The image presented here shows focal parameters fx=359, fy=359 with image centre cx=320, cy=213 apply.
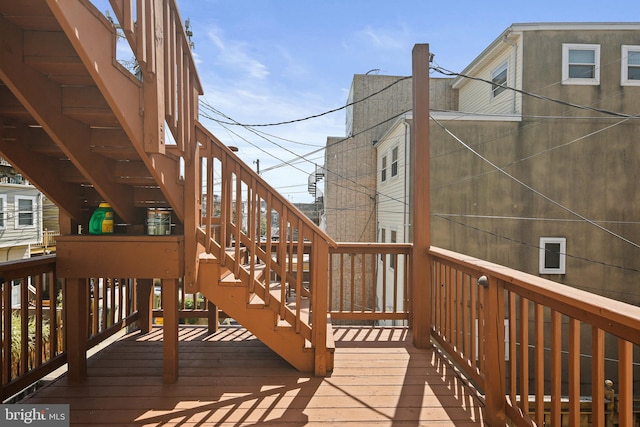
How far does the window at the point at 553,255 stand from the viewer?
7.45m

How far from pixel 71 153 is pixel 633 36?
1041cm

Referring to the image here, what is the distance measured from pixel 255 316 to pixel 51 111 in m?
1.67

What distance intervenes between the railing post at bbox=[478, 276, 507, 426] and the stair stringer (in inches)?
45.2

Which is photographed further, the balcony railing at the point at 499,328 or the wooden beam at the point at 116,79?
the wooden beam at the point at 116,79

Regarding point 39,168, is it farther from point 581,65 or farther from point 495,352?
point 581,65

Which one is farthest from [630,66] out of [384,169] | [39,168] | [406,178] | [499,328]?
[39,168]

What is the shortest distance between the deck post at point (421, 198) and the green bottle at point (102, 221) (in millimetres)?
2302

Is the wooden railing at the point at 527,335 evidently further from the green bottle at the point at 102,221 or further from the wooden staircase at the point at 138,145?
the green bottle at the point at 102,221

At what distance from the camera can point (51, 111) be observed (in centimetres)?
180

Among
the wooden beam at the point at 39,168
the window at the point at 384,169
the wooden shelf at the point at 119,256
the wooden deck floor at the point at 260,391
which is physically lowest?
the wooden deck floor at the point at 260,391

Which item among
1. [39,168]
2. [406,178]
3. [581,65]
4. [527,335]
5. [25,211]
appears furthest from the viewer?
[25,211]

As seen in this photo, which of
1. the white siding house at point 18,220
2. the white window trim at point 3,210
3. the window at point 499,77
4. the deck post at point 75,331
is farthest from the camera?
the white siding house at point 18,220

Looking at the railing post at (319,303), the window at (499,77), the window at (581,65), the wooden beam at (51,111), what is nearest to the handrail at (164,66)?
the wooden beam at (51,111)

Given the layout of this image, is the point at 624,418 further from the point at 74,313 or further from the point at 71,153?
the point at 74,313
